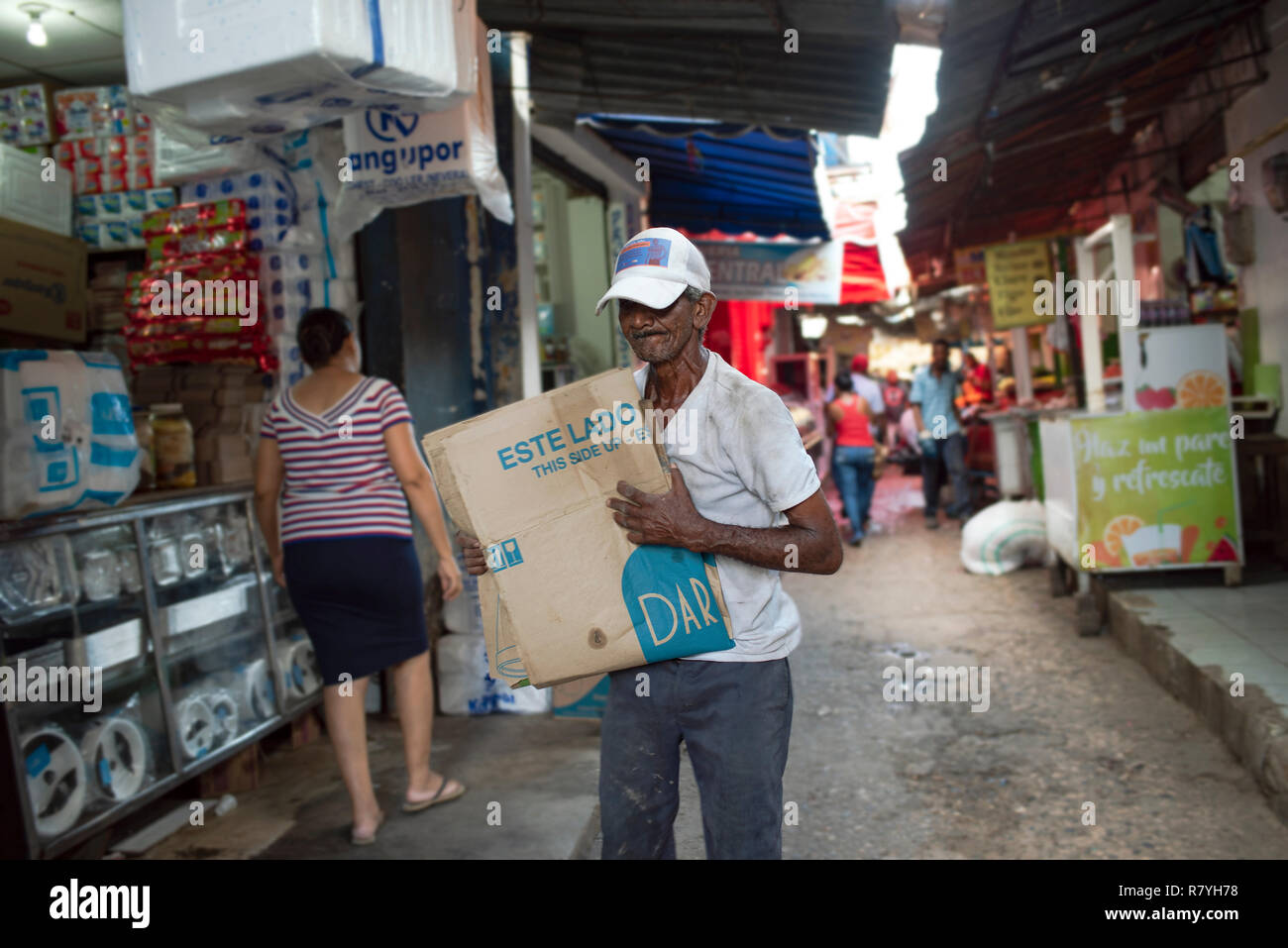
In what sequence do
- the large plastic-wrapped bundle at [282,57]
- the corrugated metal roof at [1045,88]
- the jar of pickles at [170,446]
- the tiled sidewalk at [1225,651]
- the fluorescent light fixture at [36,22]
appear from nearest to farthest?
the large plastic-wrapped bundle at [282,57], the tiled sidewalk at [1225,651], the jar of pickles at [170,446], the fluorescent light fixture at [36,22], the corrugated metal roof at [1045,88]

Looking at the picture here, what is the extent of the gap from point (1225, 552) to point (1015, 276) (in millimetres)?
6970

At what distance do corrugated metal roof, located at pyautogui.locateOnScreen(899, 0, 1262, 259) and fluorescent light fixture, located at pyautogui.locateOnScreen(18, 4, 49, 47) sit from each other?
13.9 ft

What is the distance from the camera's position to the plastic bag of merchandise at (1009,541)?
859cm

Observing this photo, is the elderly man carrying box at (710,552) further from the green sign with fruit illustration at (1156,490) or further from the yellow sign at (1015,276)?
the yellow sign at (1015,276)

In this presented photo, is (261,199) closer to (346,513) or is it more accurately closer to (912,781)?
(346,513)

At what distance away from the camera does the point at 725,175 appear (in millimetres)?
9820

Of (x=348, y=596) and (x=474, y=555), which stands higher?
(x=474, y=555)

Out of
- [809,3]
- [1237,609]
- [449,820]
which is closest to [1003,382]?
[1237,609]

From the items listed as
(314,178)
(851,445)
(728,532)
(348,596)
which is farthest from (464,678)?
(851,445)

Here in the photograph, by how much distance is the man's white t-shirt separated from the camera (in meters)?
2.17

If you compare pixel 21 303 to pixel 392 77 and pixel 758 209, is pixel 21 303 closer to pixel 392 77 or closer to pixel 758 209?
pixel 392 77

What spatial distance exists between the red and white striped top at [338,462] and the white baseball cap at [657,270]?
1820 millimetres
